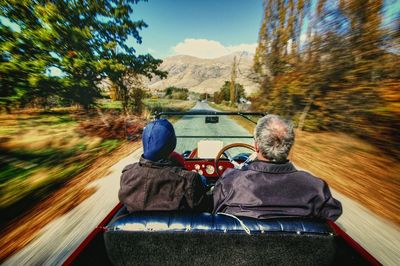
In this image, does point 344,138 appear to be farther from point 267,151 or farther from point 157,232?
point 157,232

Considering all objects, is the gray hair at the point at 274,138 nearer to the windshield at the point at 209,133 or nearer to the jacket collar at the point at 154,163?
the jacket collar at the point at 154,163

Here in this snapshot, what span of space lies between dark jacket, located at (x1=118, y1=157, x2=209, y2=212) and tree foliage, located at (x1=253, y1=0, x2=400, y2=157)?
5.67 m

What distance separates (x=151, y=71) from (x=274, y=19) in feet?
28.5

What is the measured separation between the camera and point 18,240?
10.6 ft

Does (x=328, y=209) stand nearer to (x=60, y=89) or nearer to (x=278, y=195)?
(x=278, y=195)

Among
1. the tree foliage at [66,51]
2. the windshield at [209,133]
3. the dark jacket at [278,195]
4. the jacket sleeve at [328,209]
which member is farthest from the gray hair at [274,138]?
the tree foliage at [66,51]

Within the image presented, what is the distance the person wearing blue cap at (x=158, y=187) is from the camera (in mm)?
1921

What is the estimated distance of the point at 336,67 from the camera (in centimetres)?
778

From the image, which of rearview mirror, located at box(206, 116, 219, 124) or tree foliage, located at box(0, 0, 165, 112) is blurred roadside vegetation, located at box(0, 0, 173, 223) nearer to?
tree foliage, located at box(0, 0, 165, 112)

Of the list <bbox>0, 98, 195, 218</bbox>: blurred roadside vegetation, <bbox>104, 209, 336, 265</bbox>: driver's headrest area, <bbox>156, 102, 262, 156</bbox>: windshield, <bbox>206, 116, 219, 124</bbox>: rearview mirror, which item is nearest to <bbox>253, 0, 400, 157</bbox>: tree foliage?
<bbox>156, 102, 262, 156</bbox>: windshield

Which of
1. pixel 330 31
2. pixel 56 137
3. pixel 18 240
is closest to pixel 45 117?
pixel 56 137

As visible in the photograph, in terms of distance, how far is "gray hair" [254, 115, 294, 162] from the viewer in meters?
1.91

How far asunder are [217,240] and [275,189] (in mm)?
523

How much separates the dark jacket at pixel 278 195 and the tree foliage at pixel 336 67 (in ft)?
16.9
